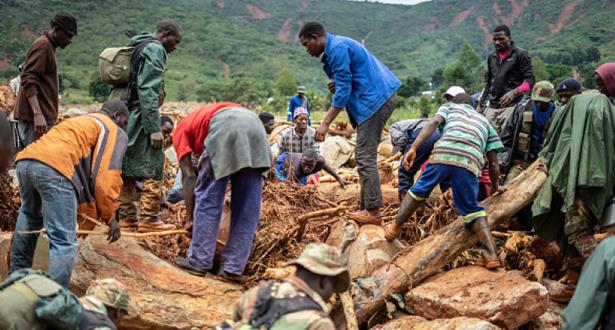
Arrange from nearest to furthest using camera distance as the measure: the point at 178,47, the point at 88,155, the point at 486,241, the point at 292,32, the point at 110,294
Result: the point at 110,294
the point at 88,155
the point at 486,241
the point at 178,47
the point at 292,32

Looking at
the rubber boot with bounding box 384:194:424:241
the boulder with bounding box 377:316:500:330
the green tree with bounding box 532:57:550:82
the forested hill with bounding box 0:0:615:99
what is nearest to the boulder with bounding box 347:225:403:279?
the rubber boot with bounding box 384:194:424:241

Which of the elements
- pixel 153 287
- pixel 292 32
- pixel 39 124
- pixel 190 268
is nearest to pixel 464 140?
pixel 190 268

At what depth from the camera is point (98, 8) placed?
5275 cm

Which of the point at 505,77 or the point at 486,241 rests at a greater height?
the point at 505,77

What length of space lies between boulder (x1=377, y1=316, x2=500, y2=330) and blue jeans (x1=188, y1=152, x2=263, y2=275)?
1.25 metres

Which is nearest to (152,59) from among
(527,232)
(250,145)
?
(250,145)

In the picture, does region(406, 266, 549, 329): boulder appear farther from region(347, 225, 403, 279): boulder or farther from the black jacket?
the black jacket

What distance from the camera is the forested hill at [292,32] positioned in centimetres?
4222

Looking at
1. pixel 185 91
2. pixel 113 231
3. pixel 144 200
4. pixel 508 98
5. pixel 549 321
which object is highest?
pixel 508 98

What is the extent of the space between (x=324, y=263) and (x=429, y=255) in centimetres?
259

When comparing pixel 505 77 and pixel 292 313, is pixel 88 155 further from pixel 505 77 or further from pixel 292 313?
pixel 505 77

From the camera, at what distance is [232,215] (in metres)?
5.18

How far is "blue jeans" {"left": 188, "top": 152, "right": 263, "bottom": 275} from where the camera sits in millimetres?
5078

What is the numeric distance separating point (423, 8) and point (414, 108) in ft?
203
